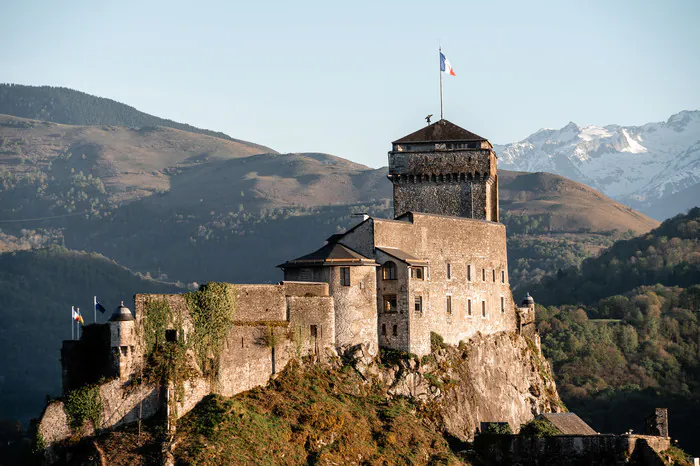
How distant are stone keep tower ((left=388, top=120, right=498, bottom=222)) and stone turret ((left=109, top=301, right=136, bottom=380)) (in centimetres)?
2838

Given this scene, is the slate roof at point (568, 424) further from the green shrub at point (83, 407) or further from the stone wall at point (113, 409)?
the green shrub at point (83, 407)

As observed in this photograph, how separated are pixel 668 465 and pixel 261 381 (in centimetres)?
2402

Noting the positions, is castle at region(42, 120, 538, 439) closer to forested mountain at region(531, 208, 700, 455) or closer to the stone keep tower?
the stone keep tower

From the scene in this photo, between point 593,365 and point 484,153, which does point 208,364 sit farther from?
point 593,365

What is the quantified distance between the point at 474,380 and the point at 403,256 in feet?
35.2

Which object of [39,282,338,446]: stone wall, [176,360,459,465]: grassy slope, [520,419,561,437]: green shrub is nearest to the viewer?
[176,360,459,465]: grassy slope

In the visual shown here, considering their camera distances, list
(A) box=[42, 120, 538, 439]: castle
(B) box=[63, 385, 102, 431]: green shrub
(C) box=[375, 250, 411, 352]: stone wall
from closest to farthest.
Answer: (B) box=[63, 385, 102, 431]: green shrub, (A) box=[42, 120, 538, 439]: castle, (C) box=[375, 250, 411, 352]: stone wall

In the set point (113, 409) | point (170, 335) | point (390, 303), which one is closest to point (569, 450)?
point (390, 303)

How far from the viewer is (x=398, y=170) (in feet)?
265

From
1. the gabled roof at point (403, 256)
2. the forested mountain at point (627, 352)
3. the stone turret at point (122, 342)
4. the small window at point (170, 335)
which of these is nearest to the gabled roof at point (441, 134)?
the gabled roof at point (403, 256)

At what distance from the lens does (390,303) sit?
225 ft

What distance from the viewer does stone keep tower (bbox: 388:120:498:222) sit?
3164 inches

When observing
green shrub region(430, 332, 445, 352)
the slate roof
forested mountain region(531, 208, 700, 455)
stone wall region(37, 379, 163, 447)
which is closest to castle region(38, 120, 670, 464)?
stone wall region(37, 379, 163, 447)

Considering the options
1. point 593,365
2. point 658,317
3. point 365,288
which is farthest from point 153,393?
point 658,317
